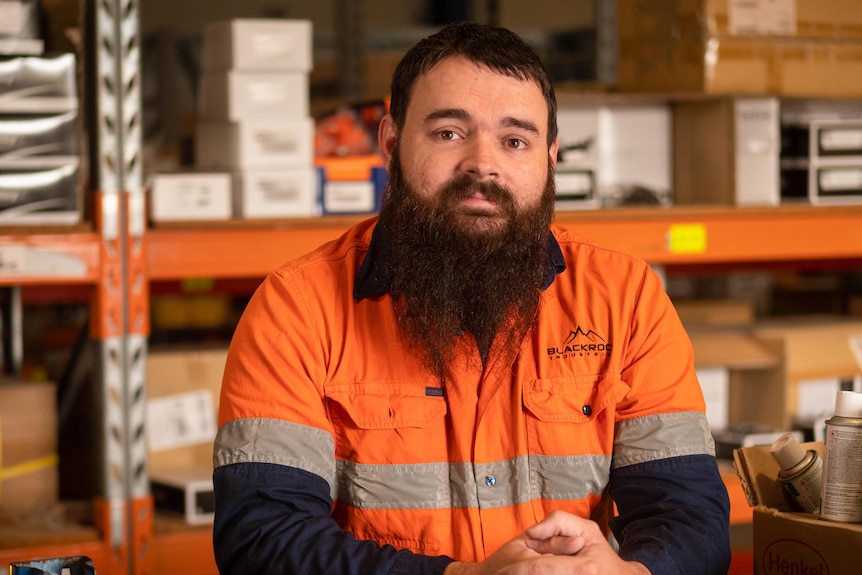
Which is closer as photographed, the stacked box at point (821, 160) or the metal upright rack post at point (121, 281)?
the metal upright rack post at point (121, 281)

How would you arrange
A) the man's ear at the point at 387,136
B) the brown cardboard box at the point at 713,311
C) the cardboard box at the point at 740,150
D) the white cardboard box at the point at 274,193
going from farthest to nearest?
the brown cardboard box at the point at 713,311 < the cardboard box at the point at 740,150 < the white cardboard box at the point at 274,193 < the man's ear at the point at 387,136

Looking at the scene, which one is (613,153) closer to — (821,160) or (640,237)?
Result: (640,237)

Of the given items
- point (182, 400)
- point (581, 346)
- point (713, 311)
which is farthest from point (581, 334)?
point (713, 311)

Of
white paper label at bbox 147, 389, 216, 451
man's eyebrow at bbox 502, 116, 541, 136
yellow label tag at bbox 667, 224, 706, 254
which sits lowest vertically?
white paper label at bbox 147, 389, 216, 451

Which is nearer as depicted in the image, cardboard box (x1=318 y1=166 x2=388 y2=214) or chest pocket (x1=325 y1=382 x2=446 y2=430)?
chest pocket (x1=325 y1=382 x2=446 y2=430)

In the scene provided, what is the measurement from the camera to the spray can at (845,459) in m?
1.75

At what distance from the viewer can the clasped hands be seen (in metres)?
1.72

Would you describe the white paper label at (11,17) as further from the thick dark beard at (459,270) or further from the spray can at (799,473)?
the spray can at (799,473)

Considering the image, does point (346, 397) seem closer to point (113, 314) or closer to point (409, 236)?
point (409, 236)

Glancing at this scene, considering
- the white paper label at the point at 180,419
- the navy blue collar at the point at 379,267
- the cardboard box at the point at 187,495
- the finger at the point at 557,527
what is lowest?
the cardboard box at the point at 187,495

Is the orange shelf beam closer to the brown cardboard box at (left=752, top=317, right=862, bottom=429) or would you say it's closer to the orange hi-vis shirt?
the brown cardboard box at (left=752, top=317, right=862, bottom=429)

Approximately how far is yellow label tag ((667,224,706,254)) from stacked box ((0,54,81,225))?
1.69 m

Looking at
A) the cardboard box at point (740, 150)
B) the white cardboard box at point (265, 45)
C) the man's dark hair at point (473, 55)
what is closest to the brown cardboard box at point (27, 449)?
the white cardboard box at point (265, 45)

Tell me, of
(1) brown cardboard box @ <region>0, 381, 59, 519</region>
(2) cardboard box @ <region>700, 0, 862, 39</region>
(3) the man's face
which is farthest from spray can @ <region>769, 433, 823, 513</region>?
(1) brown cardboard box @ <region>0, 381, 59, 519</region>
